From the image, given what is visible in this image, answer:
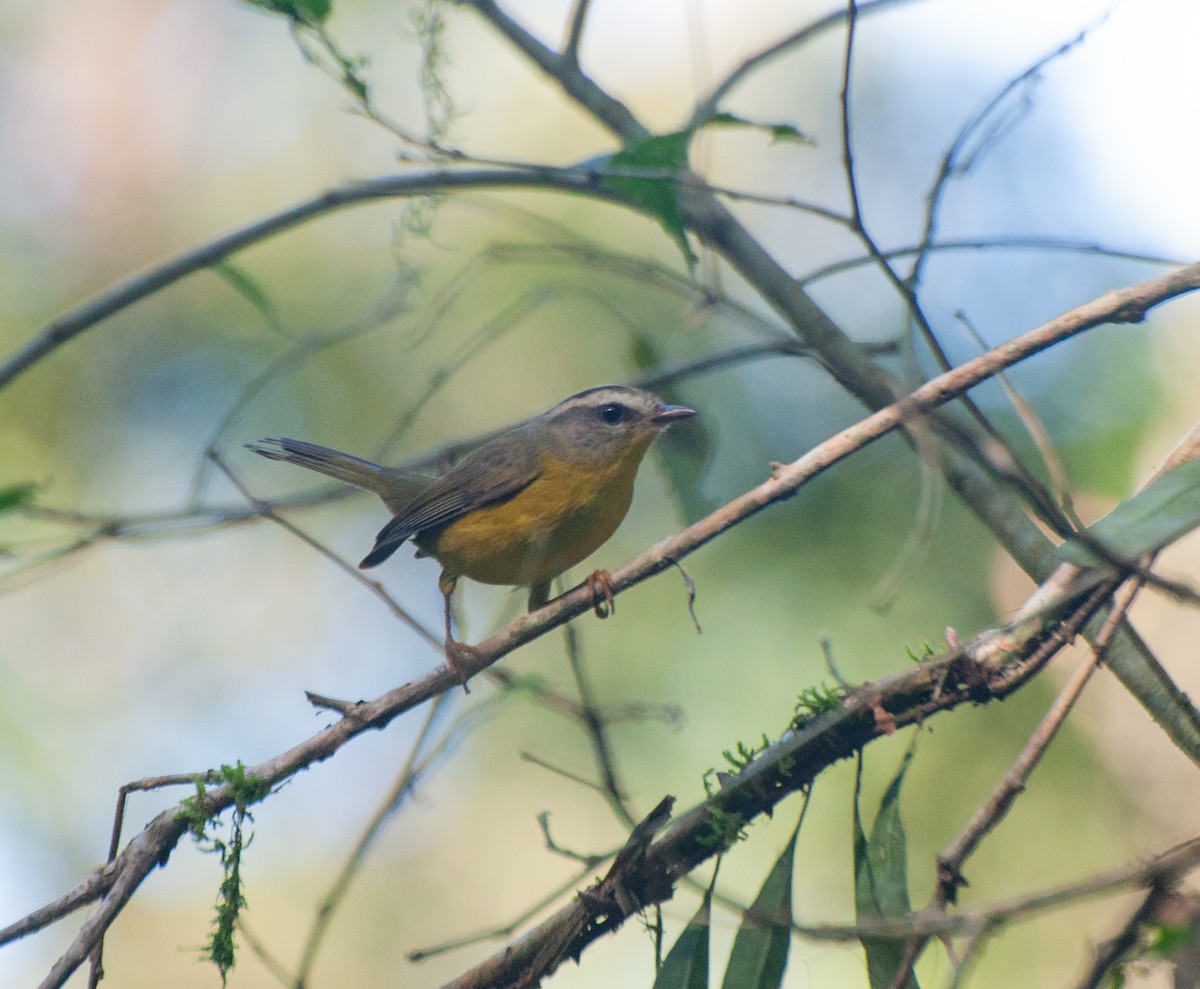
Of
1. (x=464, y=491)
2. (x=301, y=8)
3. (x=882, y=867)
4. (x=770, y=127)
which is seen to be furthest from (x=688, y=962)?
(x=464, y=491)

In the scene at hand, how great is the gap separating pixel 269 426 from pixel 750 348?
5.96m

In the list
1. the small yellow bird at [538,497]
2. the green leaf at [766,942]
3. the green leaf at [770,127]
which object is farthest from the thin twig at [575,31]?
the green leaf at [766,942]

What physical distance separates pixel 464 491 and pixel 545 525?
0.59 m

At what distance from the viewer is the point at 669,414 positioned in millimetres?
4234

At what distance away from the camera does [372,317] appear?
13.2 feet

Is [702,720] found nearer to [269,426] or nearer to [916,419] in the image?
[269,426]

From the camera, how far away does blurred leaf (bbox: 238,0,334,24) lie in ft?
9.42

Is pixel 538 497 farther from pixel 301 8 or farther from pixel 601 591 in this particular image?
pixel 301 8

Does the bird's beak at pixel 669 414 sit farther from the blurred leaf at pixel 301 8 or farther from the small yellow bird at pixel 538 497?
the blurred leaf at pixel 301 8

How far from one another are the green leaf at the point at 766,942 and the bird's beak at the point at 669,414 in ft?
6.73

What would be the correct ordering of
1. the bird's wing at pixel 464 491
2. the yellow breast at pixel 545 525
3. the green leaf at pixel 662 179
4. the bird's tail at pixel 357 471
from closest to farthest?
the green leaf at pixel 662 179 < the yellow breast at pixel 545 525 < the bird's wing at pixel 464 491 < the bird's tail at pixel 357 471

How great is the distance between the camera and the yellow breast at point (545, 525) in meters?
4.34

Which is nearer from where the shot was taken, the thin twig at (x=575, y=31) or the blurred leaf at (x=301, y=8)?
the blurred leaf at (x=301, y=8)

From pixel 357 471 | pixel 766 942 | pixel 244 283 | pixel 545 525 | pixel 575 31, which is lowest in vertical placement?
pixel 766 942
